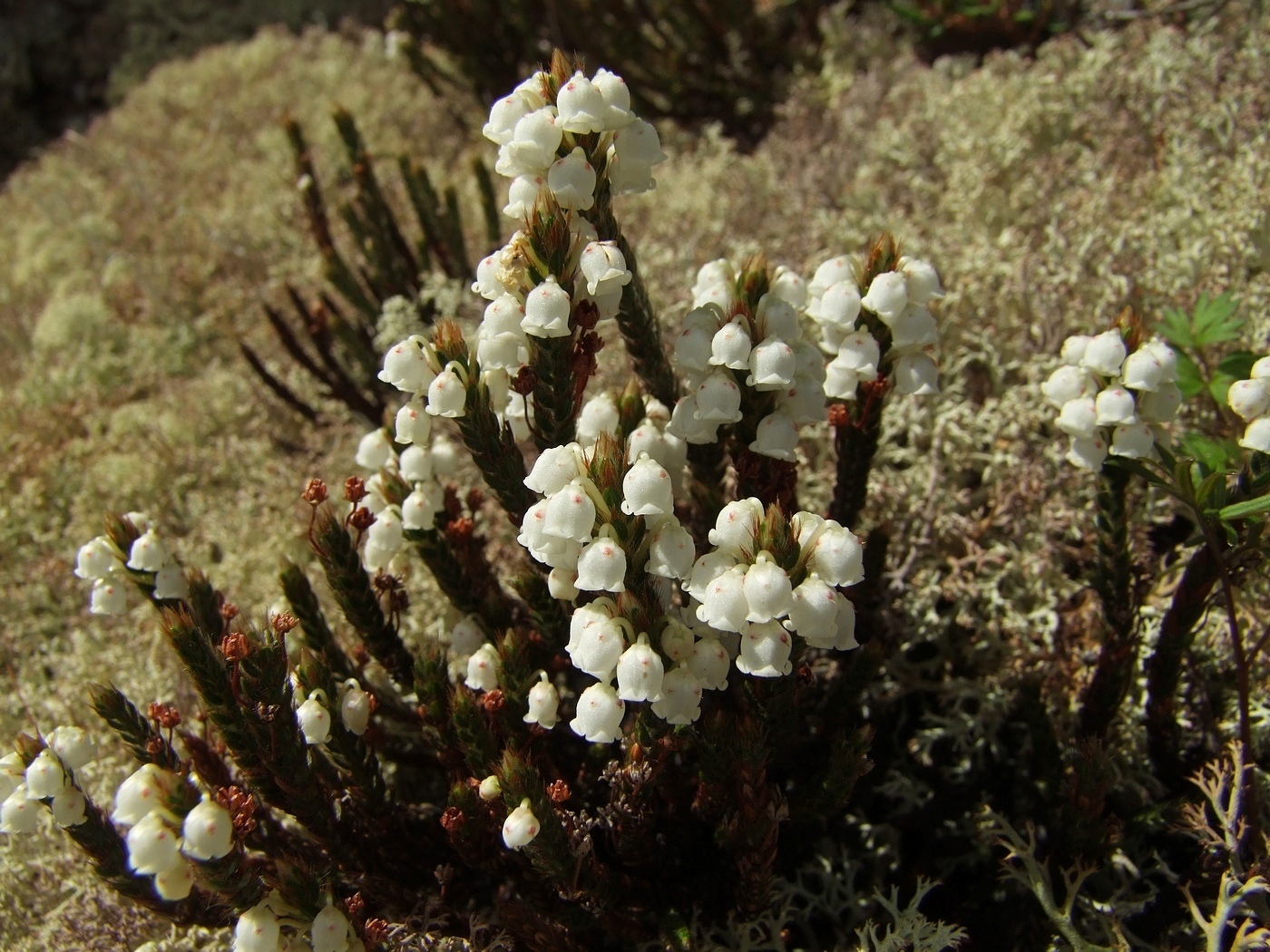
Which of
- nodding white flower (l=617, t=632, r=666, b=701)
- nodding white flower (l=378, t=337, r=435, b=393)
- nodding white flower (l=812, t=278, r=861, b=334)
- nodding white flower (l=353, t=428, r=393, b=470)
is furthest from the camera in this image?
nodding white flower (l=353, t=428, r=393, b=470)

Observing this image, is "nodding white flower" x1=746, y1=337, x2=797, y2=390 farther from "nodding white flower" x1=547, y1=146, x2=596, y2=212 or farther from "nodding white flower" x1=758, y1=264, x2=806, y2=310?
"nodding white flower" x1=547, y1=146, x2=596, y2=212

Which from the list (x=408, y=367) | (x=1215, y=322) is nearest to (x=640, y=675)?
(x=408, y=367)

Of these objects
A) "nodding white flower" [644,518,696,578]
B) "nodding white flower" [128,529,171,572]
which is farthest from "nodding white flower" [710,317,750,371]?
"nodding white flower" [128,529,171,572]

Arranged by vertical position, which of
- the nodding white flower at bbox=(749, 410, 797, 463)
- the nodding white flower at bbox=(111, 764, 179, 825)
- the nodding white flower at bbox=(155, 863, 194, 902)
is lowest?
the nodding white flower at bbox=(155, 863, 194, 902)

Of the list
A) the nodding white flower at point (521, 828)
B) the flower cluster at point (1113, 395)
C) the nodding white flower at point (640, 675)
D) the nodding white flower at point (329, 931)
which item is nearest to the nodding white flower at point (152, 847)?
the nodding white flower at point (329, 931)

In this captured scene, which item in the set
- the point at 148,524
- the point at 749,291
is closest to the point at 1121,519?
the point at 749,291

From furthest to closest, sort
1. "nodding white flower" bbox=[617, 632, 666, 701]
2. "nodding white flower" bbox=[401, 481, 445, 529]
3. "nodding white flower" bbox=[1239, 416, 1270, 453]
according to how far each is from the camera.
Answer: "nodding white flower" bbox=[401, 481, 445, 529], "nodding white flower" bbox=[1239, 416, 1270, 453], "nodding white flower" bbox=[617, 632, 666, 701]

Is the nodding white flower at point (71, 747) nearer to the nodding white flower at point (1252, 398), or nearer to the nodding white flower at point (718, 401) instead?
the nodding white flower at point (718, 401)

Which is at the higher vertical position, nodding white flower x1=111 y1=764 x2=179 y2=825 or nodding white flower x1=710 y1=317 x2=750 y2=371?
nodding white flower x1=710 y1=317 x2=750 y2=371
